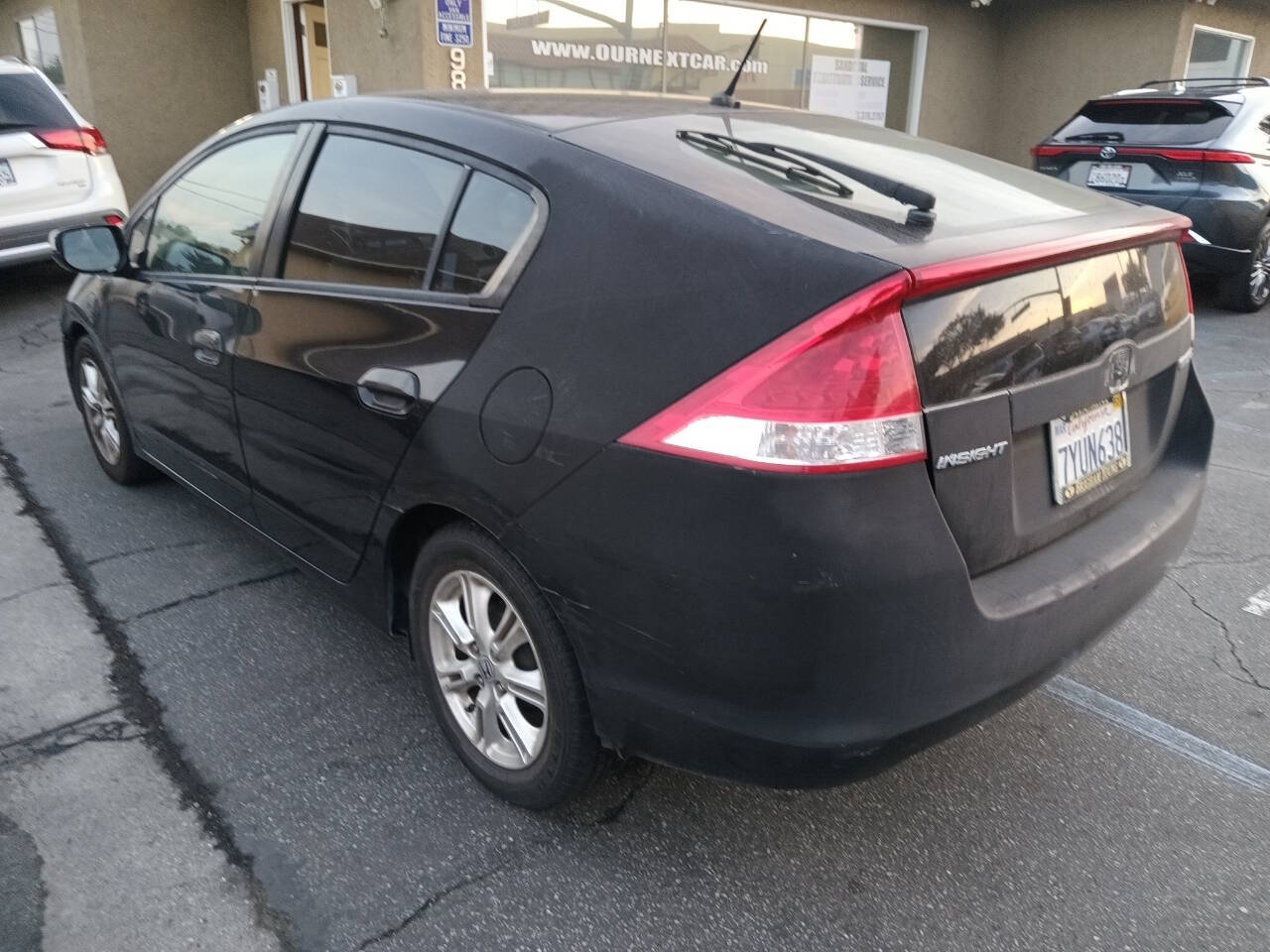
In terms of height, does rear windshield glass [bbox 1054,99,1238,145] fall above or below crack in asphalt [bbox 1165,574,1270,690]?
above

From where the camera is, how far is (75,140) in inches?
298

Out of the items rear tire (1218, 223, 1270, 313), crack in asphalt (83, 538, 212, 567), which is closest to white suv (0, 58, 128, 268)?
crack in asphalt (83, 538, 212, 567)

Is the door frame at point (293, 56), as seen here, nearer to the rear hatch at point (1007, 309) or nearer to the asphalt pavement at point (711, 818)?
the asphalt pavement at point (711, 818)

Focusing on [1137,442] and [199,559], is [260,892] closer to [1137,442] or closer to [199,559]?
[199,559]

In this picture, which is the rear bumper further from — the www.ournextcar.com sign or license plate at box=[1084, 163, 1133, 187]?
the www.ournextcar.com sign

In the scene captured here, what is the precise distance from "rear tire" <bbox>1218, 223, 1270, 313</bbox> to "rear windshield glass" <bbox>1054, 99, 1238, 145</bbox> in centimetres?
93

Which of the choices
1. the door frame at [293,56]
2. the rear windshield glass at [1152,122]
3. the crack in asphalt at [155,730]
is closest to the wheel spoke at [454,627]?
the crack in asphalt at [155,730]

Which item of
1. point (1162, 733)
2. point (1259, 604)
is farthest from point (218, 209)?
point (1259, 604)

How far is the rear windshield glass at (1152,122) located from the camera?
7859mm

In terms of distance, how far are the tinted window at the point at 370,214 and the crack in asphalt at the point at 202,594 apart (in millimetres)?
1053

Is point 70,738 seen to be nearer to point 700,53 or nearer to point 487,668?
point 487,668

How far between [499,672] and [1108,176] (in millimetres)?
7549

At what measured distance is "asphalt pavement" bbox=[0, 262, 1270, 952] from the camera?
2.20m

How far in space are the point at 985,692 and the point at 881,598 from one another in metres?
0.39
